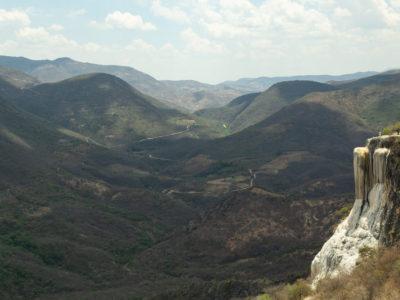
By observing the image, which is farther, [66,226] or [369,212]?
[66,226]

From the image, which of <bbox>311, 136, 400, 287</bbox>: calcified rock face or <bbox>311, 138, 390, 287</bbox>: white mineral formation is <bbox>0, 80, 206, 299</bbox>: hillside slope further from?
<bbox>311, 136, 400, 287</bbox>: calcified rock face

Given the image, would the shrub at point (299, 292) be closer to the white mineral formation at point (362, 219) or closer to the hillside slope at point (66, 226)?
the white mineral formation at point (362, 219)

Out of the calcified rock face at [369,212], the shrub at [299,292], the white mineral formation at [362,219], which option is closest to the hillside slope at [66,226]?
the shrub at [299,292]

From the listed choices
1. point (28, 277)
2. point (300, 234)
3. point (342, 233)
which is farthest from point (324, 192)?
point (342, 233)

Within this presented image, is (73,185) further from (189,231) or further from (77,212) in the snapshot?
(189,231)

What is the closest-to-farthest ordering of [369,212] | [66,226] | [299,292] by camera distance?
[369,212], [299,292], [66,226]

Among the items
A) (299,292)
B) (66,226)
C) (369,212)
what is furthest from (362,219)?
(66,226)

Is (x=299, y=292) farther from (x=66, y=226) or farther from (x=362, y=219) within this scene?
(x=66, y=226)

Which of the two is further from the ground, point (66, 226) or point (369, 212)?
point (369, 212)
